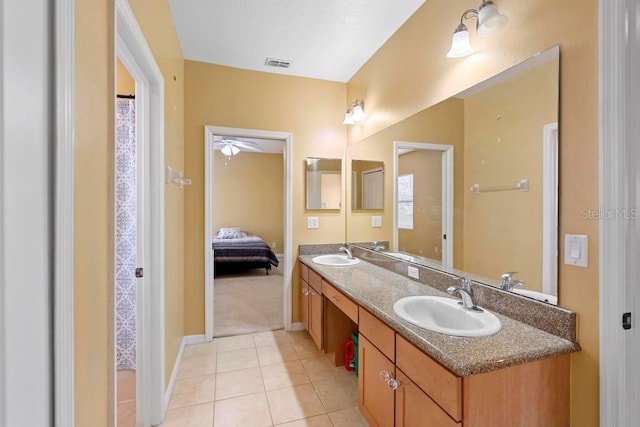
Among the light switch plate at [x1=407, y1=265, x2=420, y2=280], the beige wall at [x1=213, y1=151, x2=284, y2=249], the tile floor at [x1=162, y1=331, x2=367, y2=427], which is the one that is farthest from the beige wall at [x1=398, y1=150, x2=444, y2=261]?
the beige wall at [x1=213, y1=151, x2=284, y2=249]

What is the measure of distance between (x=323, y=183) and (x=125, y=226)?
1849 millimetres

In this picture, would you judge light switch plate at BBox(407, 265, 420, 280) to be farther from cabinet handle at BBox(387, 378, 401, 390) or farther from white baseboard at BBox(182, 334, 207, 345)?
white baseboard at BBox(182, 334, 207, 345)

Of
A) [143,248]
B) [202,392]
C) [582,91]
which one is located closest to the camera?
[582,91]

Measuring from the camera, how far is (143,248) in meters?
1.78

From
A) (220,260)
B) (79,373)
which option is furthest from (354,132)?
(220,260)

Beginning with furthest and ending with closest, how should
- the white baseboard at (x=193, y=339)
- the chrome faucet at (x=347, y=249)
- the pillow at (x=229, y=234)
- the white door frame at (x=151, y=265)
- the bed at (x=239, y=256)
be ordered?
the pillow at (x=229, y=234)
the bed at (x=239, y=256)
the chrome faucet at (x=347, y=249)
the white baseboard at (x=193, y=339)
the white door frame at (x=151, y=265)

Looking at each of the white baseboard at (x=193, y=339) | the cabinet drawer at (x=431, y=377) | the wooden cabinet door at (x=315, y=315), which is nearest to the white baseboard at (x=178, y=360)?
the white baseboard at (x=193, y=339)

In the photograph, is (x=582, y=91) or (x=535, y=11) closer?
(x=582, y=91)

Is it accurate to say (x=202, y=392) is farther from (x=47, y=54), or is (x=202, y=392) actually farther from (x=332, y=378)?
(x=47, y=54)

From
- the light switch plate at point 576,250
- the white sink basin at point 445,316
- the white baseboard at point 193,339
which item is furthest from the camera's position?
the white baseboard at point 193,339

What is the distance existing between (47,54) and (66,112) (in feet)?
0.44

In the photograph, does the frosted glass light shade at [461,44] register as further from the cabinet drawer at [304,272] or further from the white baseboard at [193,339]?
the white baseboard at [193,339]

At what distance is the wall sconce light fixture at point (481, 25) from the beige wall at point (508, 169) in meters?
0.26

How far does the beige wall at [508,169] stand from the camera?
132cm
